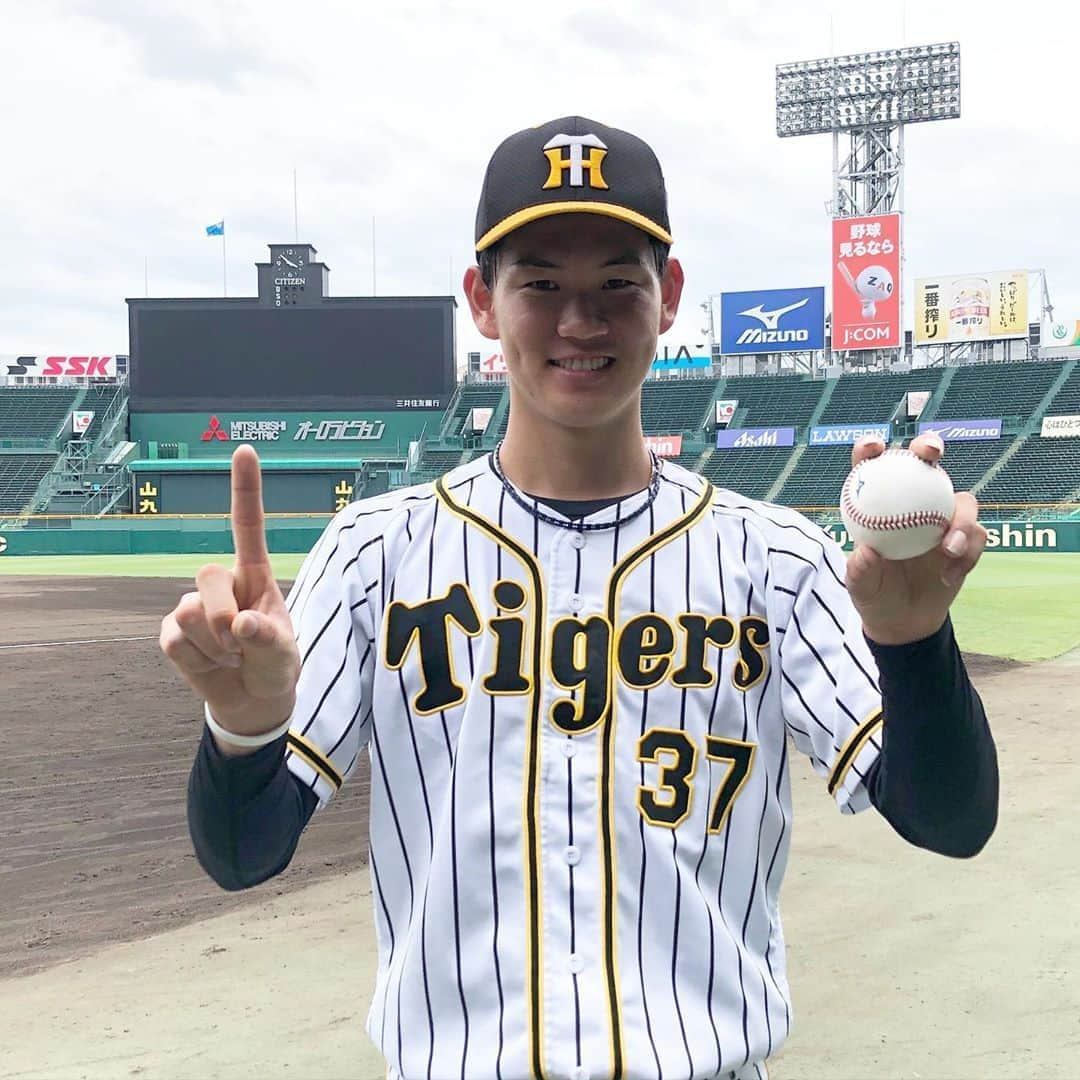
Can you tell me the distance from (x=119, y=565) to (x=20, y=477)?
16.7 metres

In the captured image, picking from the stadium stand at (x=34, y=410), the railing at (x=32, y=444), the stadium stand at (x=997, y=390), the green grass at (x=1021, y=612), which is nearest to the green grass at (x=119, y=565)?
the railing at (x=32, y=444)

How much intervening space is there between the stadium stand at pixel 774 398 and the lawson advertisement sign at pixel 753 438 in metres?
0.63

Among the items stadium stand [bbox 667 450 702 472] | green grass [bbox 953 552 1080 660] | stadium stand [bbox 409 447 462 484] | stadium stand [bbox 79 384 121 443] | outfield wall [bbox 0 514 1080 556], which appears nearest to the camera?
green grass [bbox 953 552 1080 660]

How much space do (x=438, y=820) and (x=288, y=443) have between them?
43.0 m

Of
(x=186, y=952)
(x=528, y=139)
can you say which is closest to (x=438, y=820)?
(x=528, y=139)

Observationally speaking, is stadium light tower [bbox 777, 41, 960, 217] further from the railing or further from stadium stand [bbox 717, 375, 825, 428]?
the railing

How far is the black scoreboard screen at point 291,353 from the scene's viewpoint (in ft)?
136

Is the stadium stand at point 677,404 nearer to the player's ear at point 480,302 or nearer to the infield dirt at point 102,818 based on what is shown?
the infield dirt at point 102,818

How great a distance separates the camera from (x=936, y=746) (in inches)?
58.1

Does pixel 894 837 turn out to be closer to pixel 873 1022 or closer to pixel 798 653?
pixel 873 1022

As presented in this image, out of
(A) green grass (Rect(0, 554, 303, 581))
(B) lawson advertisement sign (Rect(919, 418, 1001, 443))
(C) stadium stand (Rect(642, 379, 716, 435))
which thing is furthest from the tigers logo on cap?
(C) stadium stand (Rect(642, 379, 716, 435))

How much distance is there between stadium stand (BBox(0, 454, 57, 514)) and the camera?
40.7m

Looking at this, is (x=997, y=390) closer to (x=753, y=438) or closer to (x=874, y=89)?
(x=753, y=438)

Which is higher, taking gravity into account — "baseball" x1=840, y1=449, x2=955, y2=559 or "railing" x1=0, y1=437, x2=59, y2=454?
"railing" x1=0, y1=437, x2=59, y2=454
